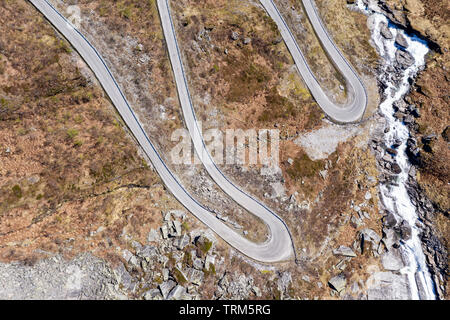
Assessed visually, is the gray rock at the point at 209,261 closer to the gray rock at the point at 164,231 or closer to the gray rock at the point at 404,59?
the gray rock at the point at 164,231

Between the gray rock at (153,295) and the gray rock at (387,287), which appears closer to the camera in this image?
the gray rock at (153,295)

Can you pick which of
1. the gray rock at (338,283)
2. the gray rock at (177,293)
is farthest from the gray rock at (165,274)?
the gray rock at (338,283)

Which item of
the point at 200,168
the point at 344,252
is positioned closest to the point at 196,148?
the point at 200,168

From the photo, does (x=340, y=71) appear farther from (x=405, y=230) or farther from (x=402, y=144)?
(x=405, y=230)

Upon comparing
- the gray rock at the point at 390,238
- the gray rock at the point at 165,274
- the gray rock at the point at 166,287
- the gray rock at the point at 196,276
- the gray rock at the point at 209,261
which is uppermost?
the gray rock at the point at 390,238

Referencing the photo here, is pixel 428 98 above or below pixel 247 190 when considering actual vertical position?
above
